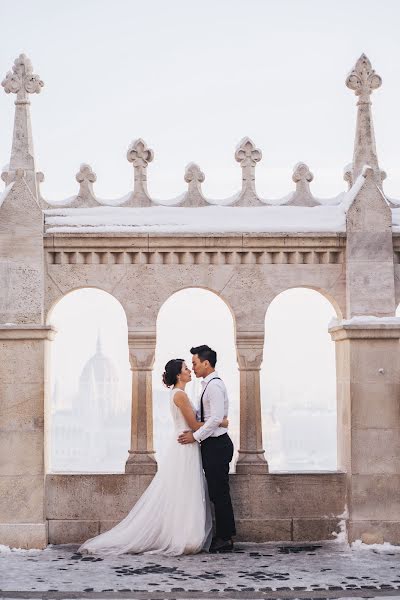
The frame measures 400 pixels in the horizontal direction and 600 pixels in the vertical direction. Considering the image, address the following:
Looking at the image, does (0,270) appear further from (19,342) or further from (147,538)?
Result: (147,538)

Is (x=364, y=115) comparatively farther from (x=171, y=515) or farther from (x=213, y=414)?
(x=171, y=515)

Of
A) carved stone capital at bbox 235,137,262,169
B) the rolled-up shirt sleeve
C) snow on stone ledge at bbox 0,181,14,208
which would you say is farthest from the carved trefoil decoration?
snow on stone ledge at bbox 0,181,14,208

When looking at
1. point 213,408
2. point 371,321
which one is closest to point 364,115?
point 371,321

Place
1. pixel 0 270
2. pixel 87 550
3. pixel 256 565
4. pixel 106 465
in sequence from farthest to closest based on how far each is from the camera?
pixel 106 465, pixel 0 270, pixel 87 550, pixel 256 565

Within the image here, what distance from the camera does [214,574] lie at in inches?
342

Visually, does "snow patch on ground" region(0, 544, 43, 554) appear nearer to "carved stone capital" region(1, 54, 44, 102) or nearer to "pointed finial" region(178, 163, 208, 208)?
"pointed finial" region(178, 163, 208, 208)

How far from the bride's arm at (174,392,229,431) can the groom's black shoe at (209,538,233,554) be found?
45.1 inches

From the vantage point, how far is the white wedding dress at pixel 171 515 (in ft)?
31.9

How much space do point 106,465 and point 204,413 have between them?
88531mm

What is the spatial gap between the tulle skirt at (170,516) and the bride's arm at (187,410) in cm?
21

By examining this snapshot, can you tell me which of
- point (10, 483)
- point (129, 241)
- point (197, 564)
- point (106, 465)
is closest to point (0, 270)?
point (129, 241)

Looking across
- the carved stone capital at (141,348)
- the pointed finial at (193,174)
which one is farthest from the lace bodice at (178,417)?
the pointed finial at (193,174)

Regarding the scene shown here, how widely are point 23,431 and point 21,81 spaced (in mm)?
3815

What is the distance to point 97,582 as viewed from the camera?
8312 millimetres
